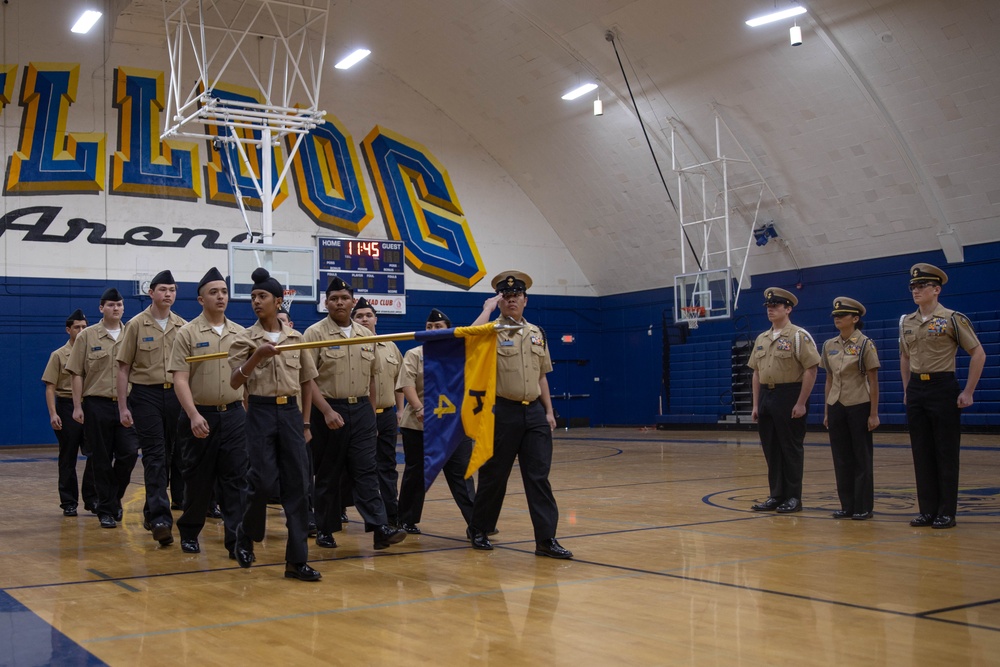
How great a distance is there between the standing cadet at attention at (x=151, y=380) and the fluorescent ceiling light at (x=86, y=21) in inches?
567

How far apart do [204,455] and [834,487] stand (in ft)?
21.5

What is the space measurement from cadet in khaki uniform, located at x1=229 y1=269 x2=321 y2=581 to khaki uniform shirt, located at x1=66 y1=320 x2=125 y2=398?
3.04 m

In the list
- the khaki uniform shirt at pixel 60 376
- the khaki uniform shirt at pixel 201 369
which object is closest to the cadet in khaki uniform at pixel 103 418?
the khaki uniform shirt at pixel 60 376

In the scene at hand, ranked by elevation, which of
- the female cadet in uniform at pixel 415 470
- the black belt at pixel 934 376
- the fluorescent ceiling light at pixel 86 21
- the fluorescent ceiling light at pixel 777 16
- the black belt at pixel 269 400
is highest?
the fluorescent ceiling light at pixel 86 21

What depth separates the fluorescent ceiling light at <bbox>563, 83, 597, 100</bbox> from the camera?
71.3ft

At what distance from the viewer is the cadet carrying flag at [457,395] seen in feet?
19.1

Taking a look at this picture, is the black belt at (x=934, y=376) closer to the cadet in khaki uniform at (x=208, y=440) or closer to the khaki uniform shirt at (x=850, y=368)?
the khaki uniform shirt at (x=850, y=368)

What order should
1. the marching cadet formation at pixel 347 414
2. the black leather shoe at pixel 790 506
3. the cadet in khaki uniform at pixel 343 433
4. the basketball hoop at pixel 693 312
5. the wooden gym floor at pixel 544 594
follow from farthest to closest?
the basketball hoop at pixel 693 312 < the black leather shoe at pixel 790 506 < the cadet in khaki uniform at pixel 343 433 < the marching cadet formation at pixel 347 414 < the wooden gym floor at pixel 544 594

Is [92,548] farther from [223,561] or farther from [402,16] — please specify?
[402,16]

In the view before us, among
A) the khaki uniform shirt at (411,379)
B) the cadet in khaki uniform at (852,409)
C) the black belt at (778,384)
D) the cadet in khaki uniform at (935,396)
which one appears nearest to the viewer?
the cadet in khaki uniform at (935,396)

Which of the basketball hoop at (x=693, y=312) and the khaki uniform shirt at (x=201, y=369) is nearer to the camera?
the khaki uniform shirt at (x=201, y=369)

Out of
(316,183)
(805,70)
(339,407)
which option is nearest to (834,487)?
(339,407)

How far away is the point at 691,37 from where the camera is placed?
19.8 meters

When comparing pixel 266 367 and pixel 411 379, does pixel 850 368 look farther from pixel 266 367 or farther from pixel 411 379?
pixel 266 367
